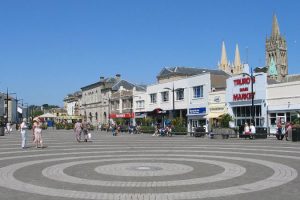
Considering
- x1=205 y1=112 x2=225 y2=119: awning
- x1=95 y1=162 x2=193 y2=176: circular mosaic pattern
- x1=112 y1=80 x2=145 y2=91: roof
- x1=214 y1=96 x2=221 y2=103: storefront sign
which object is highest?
x1=112 y1=80 x2=145 y2=91: roof

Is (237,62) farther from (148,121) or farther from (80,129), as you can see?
(80,129)

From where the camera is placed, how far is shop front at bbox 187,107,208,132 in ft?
207

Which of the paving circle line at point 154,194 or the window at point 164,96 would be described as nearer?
the paving circle line at point 154,194

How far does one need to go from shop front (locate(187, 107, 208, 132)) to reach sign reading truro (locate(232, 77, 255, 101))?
23.5 feet

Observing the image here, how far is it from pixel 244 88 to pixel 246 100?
5.18ft

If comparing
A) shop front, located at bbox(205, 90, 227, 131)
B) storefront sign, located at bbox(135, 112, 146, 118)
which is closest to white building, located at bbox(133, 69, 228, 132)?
storefront sign, located at bbox(135, 112, 146, 118)

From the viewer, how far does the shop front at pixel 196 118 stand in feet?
207

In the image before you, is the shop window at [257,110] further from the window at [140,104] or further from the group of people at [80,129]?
the window at [140,104]

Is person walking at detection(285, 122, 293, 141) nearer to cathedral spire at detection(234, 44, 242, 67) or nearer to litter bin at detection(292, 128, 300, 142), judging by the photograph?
litter bin at detection(292, 128, 300, 142)

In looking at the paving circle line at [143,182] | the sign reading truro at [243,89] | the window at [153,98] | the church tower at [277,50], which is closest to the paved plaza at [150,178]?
the paving circle line at [143,182]

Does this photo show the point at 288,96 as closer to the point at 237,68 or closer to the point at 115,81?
the point at 115,81

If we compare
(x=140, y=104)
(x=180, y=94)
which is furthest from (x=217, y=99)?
(x=140, y=104)

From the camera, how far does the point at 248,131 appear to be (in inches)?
1512

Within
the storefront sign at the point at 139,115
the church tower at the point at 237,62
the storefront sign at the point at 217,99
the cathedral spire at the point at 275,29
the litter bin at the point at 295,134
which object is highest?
the cathedral spire at the point at 275,29
